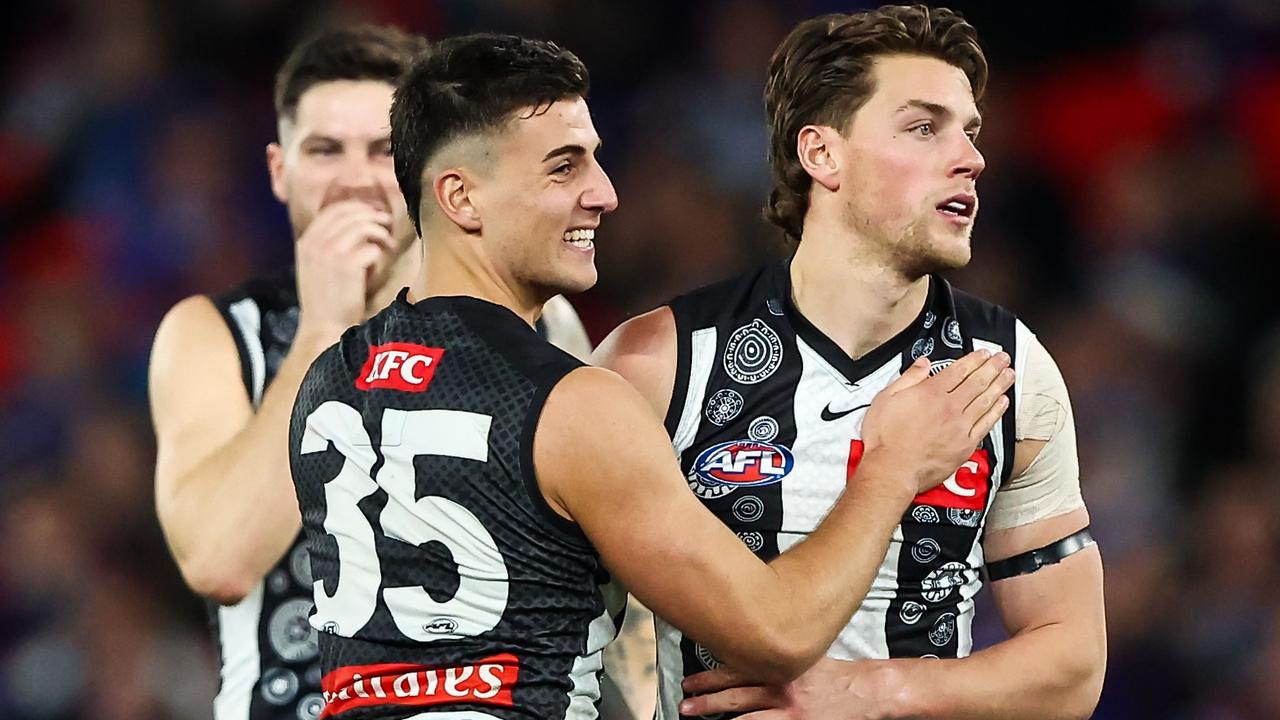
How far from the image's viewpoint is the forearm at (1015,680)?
340cm

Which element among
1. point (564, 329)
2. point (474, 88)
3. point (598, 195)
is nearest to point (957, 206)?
point (598, 195)

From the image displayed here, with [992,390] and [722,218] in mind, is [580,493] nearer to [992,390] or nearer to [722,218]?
[992,390]

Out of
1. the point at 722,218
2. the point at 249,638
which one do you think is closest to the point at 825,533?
the point at 249,638

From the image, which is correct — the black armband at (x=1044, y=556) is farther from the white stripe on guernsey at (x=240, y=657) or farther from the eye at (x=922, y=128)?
the white stripe on guernsey at (x=240, y=657)

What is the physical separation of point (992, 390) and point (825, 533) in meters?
0.53

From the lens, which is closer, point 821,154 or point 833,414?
point 833,414

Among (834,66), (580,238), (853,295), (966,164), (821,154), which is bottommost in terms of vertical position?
(853,295)

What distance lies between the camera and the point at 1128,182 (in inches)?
305

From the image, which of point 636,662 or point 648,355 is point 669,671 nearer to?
point 636,662

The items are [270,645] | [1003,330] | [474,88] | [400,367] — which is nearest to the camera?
[400,367]

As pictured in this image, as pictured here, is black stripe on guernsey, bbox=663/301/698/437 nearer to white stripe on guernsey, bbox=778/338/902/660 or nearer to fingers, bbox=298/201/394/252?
white stripe on guernsey, bbox=778/338/902/660

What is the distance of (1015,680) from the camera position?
3.46 meters

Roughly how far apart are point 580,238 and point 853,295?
0.67 metres

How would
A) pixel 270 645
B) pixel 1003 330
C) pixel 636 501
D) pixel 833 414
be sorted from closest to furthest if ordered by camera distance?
pixel 636 501
pixel 833 414
pixel 1003 330
pixel 270 645
